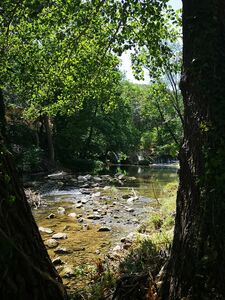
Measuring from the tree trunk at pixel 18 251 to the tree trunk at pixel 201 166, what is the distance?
42.6 inches

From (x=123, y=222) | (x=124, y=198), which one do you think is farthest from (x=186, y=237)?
(x=124, y=198)

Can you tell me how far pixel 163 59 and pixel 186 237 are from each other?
396 centimetres

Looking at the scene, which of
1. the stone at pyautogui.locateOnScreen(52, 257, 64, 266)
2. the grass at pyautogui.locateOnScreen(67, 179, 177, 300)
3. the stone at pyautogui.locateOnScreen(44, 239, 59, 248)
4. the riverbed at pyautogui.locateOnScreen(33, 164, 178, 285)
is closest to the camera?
the grass at pyautogui.locateOnScreen(67, 179, 177, 300)

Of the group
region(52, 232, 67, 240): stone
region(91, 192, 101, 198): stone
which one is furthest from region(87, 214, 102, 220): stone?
region(91, 192, 101, 198): stone

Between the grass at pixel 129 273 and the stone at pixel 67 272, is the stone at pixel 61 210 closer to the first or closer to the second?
the grass at pixel 129 273

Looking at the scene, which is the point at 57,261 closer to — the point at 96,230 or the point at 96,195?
the point at 96,230

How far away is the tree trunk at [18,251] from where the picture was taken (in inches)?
77.6

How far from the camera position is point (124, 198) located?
546 inches

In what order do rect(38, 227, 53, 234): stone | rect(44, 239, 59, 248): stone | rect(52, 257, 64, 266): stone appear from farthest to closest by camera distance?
rect(38, 227, 53, 234): stone → rect(44, 239, 59, 248): stone → rect(52, 257, 64, 266): stone

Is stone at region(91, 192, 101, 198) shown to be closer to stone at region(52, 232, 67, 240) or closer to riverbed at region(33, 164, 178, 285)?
riverbed at region(33, 164, 178, 285)

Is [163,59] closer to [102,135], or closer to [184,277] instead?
[184,277]

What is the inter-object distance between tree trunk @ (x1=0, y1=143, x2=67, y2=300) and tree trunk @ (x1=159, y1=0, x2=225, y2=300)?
1.08 meters

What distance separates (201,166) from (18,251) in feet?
5.33

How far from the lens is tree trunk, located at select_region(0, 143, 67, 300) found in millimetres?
1970
